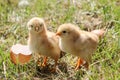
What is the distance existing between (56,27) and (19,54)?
0.81 meters

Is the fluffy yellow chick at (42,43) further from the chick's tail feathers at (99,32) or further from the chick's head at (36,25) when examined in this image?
the chick's tail feathers at (99,32)

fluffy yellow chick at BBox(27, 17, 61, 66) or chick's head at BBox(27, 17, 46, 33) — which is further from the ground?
Answer: chick's head at BBox(27, 17, 46, 33)

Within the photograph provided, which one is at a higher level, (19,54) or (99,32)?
(99,32)

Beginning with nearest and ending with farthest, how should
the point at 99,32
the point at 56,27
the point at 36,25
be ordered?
the point at 36,25
the point at 99,32
the point at 56,27

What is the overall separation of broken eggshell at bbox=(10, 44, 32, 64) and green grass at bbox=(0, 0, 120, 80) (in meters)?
0.05

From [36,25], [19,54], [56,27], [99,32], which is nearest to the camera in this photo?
[36,25]

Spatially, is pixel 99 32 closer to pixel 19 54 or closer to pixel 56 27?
pixel 56 27

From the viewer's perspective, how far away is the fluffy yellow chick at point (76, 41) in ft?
11.5

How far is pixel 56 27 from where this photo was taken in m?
4.42

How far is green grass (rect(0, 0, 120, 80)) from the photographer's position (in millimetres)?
3682

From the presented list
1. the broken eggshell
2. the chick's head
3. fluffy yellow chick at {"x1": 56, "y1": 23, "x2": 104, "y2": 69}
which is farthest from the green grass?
the chick's head

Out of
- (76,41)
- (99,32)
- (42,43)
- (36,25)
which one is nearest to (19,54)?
(42,43)

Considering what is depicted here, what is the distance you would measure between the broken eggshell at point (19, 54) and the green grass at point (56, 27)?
49 millimetres

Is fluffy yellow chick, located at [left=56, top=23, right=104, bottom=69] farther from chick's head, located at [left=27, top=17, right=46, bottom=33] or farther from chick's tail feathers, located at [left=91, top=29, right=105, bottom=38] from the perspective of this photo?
chick's tail feathers, located at [left=91, top=29, right=105, bottom=38]
